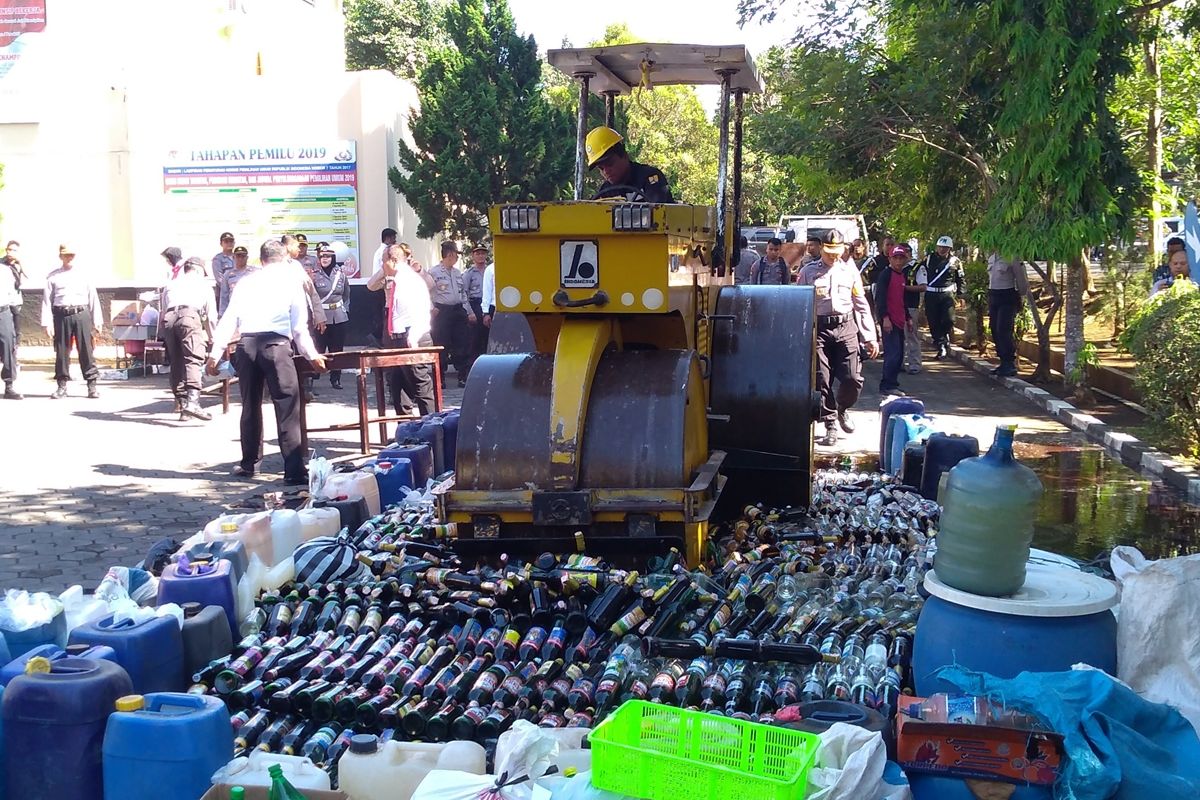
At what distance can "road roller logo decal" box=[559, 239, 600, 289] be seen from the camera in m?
5.64

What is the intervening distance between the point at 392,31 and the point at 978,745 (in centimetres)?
4280

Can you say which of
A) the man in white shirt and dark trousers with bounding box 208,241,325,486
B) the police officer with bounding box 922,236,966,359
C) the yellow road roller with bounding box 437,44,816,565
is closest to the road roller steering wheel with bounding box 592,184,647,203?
the yellow road roller with bounding box 437,44,816,565

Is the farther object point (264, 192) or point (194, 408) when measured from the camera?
point (264, 192)

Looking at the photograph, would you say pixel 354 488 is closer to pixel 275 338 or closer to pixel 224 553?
pixel 224 553

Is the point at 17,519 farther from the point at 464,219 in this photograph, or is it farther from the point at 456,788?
the point at 464,219

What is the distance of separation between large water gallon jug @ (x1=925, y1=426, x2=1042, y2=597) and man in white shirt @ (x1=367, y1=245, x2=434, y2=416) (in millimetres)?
7823

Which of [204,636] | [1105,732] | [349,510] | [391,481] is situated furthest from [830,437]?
[1105,732]

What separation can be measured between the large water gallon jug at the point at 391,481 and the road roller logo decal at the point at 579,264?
2351 millimetres

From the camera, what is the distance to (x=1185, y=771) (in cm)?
351

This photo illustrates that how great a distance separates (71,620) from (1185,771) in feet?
13.7

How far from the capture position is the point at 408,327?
12.0 meters

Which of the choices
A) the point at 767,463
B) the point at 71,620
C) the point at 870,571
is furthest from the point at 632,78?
the point at 71,620

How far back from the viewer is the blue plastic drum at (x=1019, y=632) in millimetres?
3930

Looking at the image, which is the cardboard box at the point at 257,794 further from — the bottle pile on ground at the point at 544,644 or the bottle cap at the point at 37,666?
the bottle cap at the point at 37,666
